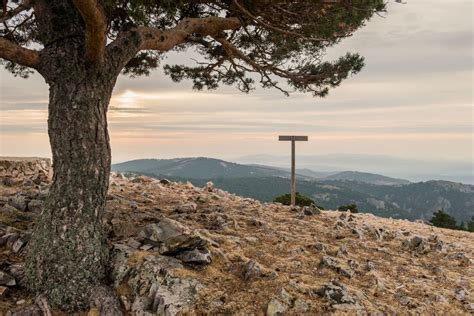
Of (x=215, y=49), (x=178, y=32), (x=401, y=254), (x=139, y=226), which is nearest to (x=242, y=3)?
(x=178, y=32)

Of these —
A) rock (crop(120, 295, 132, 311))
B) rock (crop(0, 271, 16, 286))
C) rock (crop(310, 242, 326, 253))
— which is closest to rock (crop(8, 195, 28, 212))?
rock (crop(0, 271, 16, 286))

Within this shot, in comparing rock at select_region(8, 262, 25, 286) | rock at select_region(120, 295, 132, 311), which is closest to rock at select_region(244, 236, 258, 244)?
rock at select_region(120, 295, 132, 311)

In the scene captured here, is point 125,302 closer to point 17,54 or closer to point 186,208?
point 186,208

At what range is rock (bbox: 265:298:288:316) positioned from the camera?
22.5 feet

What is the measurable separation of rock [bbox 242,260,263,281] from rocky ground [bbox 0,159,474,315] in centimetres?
2

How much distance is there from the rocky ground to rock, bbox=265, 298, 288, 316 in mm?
19

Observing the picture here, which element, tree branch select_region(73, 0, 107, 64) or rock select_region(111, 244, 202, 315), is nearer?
tree branch select_region(73, 0, 107, 64)

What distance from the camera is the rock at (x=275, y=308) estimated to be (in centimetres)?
685

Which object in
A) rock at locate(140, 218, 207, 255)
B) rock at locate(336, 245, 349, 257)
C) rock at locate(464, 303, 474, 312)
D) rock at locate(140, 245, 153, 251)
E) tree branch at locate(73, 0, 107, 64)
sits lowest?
rock at locate(464, 303, 474, 312)

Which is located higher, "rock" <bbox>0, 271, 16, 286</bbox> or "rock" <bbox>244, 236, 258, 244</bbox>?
"rock" <bbox>244, 236, 258, 244</bbox>

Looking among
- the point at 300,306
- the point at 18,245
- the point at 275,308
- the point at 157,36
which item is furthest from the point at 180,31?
the point at 300,306

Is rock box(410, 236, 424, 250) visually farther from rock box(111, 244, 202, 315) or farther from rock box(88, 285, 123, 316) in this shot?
rock box(88, 285, 123, 316)

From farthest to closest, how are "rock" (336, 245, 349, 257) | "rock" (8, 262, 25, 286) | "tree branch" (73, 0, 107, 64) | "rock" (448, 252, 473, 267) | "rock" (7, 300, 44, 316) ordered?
"rock" (448, 252, 473, 267) → "rock" (336, 245, 349, 257) → "rock" (8, 262, 25, 286) → "rock" (7, 300, 44, 316) → "tree branch" (73, 0, 107, 64)

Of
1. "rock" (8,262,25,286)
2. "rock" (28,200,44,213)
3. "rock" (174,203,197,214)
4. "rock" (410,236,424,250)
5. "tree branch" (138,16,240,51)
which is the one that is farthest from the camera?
"rock" (410,236,424,250)
